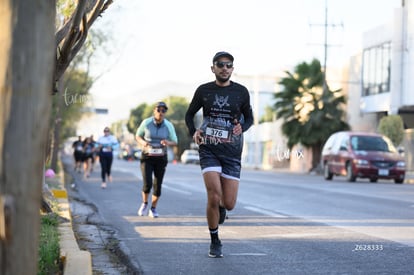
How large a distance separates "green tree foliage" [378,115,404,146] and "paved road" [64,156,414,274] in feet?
75.5

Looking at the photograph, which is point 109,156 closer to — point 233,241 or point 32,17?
point 233,241

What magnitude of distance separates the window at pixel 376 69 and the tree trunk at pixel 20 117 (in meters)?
42.4

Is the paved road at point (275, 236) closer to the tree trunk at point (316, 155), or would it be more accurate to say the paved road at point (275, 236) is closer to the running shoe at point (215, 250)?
the running shoe at point (215, 250)

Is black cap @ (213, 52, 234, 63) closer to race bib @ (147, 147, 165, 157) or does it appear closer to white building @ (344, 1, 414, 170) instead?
race bib @ (147, 147, 165, 157)

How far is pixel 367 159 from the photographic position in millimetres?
26859

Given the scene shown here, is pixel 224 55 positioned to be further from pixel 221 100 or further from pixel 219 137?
pixel 219 137

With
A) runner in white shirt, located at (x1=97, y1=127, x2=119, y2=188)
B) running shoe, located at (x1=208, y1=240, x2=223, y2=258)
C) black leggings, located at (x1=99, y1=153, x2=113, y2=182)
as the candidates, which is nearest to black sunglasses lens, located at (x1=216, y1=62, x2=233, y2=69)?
running shoe, located at (x1=208, y1=240, x2=223, y2=258)

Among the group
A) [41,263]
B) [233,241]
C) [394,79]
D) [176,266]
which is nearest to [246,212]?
[233,241]

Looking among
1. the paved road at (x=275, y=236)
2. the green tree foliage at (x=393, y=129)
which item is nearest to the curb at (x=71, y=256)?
the paved road at (x=275, y=236)

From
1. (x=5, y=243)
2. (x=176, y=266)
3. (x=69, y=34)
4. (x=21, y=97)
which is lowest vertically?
(x=176, y=266)

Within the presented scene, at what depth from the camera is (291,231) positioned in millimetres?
10172

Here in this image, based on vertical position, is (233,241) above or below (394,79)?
below

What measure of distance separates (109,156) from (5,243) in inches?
718

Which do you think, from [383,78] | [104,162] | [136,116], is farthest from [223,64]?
[136,116]
